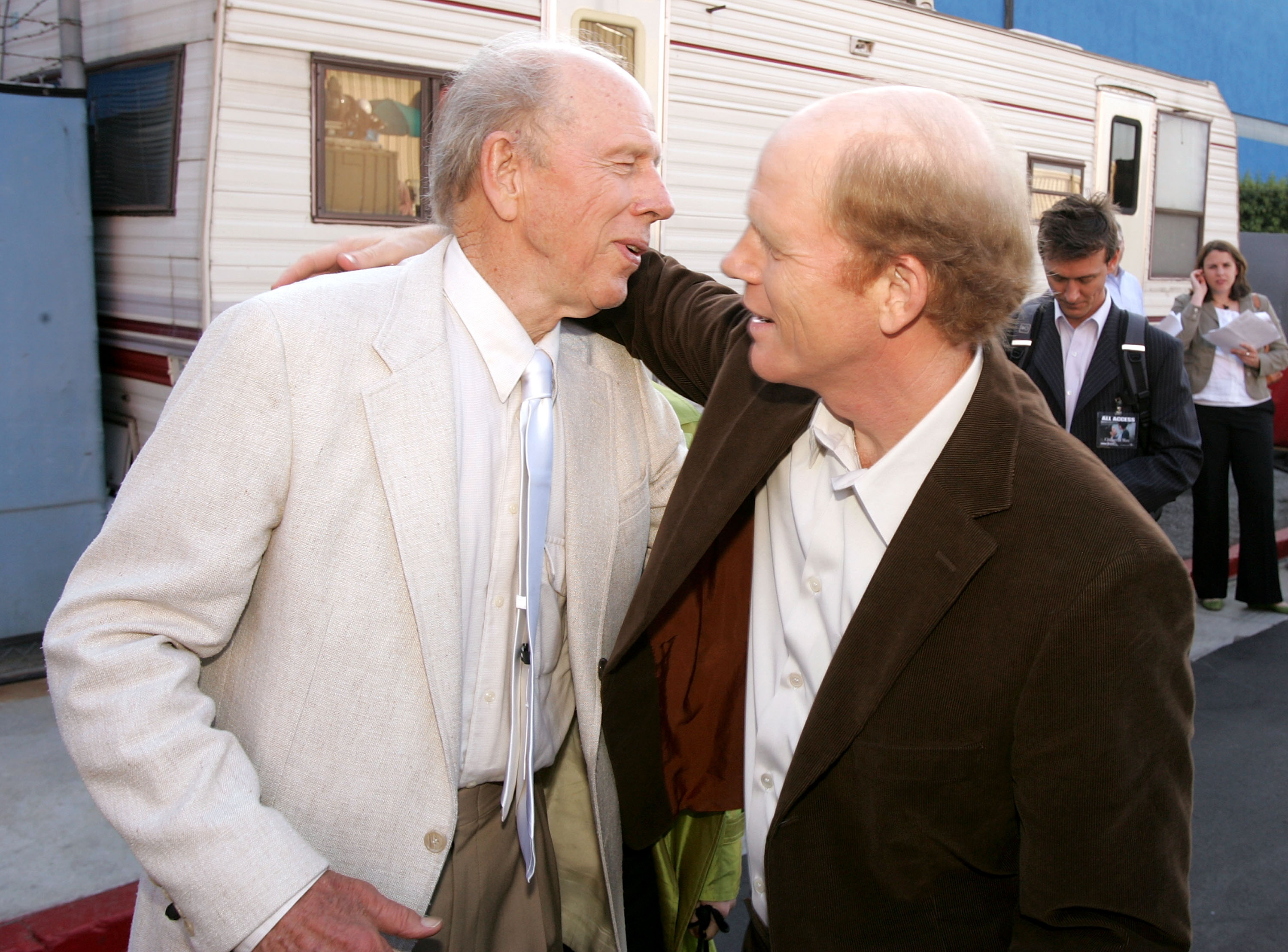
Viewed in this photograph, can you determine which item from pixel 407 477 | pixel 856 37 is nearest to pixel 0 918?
pixel 407 477

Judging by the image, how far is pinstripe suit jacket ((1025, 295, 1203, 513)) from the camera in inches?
155

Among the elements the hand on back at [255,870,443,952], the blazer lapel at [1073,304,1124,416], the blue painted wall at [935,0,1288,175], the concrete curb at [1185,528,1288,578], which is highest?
the blue painted wall at [935,0,1288,175]

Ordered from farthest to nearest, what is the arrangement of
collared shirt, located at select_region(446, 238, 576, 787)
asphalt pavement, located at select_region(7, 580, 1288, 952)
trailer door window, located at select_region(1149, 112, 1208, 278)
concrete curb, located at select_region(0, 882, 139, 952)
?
trailer door window, located at select_region(1149, 112, 1208, 278) → asphalt pavement, located at select_region(7, 580, 1288, 952) → concrete curb, located at select_region(0, 882, 139, 952) → collared shirt, located at select_region(446, 238, 576, 787)

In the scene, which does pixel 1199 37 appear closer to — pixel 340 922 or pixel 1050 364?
pixel 1050 364

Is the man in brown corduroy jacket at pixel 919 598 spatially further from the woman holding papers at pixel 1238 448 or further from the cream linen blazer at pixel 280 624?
the woman holding papers at pixel 1238 448

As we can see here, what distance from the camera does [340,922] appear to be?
152cm

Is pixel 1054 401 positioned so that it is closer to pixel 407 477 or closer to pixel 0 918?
pixel 407 477

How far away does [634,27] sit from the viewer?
19.3 ft

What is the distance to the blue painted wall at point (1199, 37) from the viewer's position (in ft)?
49.8

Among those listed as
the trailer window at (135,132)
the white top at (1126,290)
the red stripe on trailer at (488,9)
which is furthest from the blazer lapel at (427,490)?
the white top at (1126,290)

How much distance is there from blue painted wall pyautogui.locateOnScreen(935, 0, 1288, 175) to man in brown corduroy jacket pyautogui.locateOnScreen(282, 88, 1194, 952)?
1267 centimetres

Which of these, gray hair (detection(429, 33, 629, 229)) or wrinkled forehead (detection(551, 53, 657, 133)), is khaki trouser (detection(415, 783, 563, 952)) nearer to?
gray hair (detection(429, 33, 629, 229))

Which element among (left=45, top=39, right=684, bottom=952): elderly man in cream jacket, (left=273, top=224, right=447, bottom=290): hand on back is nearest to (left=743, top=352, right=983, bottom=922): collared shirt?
(left=45, top=39, right=684, bottom=952): elderly man in cream jacket

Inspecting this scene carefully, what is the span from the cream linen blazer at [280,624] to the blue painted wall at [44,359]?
3659mm
